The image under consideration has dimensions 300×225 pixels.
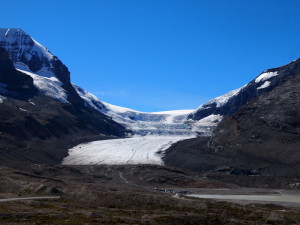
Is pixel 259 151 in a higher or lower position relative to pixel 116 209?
higher

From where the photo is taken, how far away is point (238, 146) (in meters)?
182

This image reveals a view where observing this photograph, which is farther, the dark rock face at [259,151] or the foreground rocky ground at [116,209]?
the dark rock face at [259,151]

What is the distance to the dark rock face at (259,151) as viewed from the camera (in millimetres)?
150500

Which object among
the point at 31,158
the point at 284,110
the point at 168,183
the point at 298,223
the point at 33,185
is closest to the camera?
the point at 298,223

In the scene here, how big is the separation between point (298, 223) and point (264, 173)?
9544cm

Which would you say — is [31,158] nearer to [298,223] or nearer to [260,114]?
[260,114]

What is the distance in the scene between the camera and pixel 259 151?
558ft

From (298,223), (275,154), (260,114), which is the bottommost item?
(298,223)

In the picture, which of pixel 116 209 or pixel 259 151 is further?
pixel 259 151

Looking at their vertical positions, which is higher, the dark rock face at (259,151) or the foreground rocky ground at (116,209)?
the dark rock face at (259,151)

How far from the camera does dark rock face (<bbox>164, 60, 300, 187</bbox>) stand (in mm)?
150500

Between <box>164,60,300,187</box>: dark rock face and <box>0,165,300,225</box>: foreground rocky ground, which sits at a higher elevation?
<box>164,60,300,187</box>: dark rock face

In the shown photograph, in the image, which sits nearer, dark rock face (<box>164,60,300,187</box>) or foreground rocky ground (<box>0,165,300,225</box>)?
foreground rocky ground (<box>0,165,300,225</box>)

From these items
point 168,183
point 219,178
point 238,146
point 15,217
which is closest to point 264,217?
point 15,217
